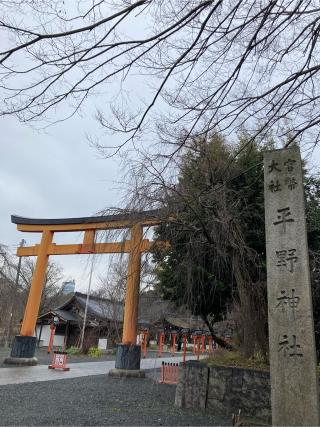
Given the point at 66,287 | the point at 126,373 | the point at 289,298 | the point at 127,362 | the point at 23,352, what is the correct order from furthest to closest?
the point at 66,287, the point at 23,352, the point at 127,362, the point at 126,373, the point at 289,298

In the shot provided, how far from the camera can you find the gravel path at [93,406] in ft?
18.4

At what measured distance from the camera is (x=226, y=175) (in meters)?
7.11

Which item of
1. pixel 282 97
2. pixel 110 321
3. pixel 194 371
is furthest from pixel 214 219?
pixel 110 321

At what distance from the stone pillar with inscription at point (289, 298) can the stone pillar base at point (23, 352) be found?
11699mm

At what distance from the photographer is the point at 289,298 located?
396 cm

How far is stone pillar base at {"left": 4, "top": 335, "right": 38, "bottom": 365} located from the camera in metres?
13.7

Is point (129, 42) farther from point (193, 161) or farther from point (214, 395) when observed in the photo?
point (214, 395)

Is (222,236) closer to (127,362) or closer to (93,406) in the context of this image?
(93,406)

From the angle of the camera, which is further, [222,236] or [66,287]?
[66,287]

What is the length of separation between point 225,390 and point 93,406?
2.33m

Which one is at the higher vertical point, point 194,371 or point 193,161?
point 193,161

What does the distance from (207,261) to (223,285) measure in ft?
2.00

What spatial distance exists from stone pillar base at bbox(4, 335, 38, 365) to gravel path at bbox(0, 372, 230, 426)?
4.32m

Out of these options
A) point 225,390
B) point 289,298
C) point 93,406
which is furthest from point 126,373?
point 289,298
